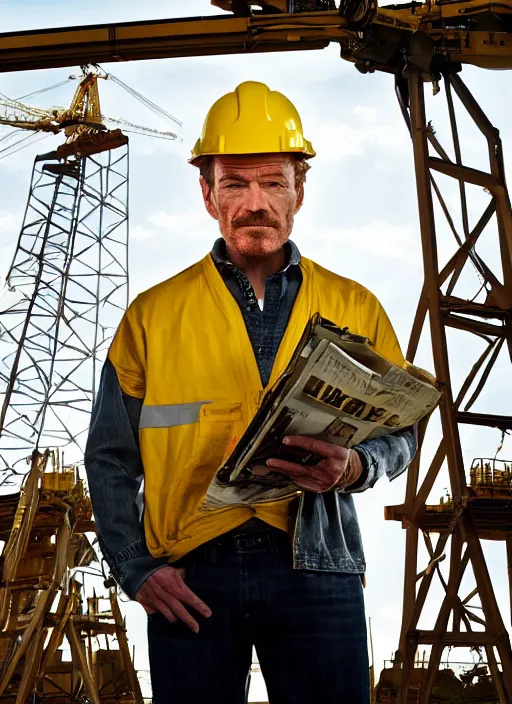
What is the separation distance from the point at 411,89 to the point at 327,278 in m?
11.0

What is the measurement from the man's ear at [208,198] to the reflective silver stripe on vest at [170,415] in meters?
0.50

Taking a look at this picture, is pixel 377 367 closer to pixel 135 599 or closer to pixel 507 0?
pixel 135 599

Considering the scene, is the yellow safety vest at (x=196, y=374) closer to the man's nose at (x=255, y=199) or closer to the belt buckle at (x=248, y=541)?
the belt buckle at (x=248, y=541)

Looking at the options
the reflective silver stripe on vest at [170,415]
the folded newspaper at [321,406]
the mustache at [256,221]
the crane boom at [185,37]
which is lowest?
the folded newspaper at [321,406]

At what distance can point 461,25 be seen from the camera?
1270cm

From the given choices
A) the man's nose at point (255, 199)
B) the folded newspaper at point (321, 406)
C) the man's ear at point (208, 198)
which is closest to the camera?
the folded newspaper at point (321, 406)

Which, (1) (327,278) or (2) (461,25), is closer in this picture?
(1) (327,278)

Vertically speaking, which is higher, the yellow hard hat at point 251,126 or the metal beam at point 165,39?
the metal beam at point 165,39

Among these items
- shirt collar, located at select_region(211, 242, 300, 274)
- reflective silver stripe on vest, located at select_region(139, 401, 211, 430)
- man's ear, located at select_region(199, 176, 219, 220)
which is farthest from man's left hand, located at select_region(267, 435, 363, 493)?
man's ear, located at select_region(199, 176, 219, 220)

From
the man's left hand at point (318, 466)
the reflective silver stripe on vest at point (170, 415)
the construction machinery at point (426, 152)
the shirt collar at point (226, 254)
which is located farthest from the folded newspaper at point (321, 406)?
the construction machinery at point (426, 152)

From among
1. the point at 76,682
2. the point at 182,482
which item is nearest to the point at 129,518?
the point at 182,482

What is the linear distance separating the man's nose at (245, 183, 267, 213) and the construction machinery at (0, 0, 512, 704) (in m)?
8.62

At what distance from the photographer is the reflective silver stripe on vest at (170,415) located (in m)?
2.56

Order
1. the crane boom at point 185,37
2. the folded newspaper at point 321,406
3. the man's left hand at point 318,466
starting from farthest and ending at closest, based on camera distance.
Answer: the crane boom at point 185,37 < the man's left hand at point 318,466 < the folded newspaper at point 321,406
